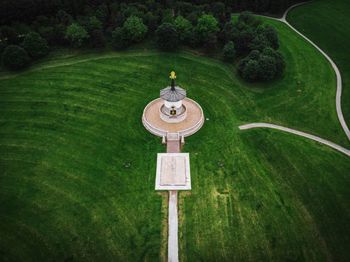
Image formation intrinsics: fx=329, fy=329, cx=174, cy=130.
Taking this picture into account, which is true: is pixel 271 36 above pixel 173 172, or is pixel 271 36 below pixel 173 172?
above

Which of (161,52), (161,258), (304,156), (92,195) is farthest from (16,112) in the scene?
(304,156)

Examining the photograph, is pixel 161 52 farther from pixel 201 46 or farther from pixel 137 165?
pixel 137 165

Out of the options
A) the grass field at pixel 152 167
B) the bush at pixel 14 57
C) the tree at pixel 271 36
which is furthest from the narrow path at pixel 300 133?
the bush at pixel 14 57

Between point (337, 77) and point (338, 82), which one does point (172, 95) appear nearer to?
point (338, 82)

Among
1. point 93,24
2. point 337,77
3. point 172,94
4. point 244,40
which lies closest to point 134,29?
point 93,24

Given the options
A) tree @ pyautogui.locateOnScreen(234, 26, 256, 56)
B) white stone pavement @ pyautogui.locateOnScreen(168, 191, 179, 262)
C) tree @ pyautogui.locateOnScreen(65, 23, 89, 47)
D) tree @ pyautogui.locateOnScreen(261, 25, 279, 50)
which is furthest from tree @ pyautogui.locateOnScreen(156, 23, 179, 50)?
white stone pavement @ pyautogui.locateOnScreen(168, 191, 179, 262)

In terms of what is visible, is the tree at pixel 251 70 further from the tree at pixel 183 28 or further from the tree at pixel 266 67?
the tree at pixel 183 28
